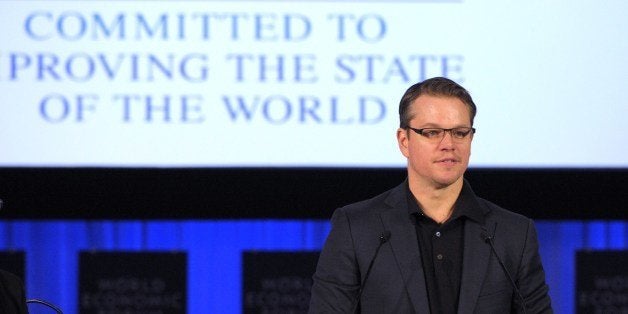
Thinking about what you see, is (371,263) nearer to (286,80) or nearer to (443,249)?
(443,249)

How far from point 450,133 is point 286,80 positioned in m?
2.22

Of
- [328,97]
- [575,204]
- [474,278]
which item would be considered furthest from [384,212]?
[575,204]

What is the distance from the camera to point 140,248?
179 inches

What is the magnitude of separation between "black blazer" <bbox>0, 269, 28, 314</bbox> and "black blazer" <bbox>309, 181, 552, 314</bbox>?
0.54 meters

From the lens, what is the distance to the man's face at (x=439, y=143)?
2.01 m

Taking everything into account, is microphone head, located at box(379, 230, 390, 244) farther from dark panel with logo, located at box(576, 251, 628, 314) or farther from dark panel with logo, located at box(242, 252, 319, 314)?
dark panel with logo, located at box(576, 251, 628, 314)

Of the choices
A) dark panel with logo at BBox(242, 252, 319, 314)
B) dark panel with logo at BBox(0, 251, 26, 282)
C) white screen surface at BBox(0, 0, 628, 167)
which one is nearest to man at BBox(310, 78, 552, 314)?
white screen surface at BBox(0, 0, 628, 167)

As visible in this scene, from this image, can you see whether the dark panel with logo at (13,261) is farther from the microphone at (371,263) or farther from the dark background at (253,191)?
the microphone at (371,263)

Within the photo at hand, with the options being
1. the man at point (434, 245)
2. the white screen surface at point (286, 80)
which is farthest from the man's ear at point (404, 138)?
the white screen surface at point (286, 80)

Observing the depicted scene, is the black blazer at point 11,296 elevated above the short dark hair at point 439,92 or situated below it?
below

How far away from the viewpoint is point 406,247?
6.61 feet

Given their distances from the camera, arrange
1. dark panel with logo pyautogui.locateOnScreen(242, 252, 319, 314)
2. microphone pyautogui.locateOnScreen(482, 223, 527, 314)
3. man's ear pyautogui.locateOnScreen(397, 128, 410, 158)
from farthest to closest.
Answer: dark panel with logo pyautogui.locateOnScreen(242, 252, 319, 314) → man's ear pyautogui.locateOnScreen(397, 128, 410, 158) → microphone pyautogui.locateOnScreen(482, 223, 527, 314)

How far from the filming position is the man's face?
201 centimetres

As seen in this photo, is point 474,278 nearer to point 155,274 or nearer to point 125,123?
point 125,123
